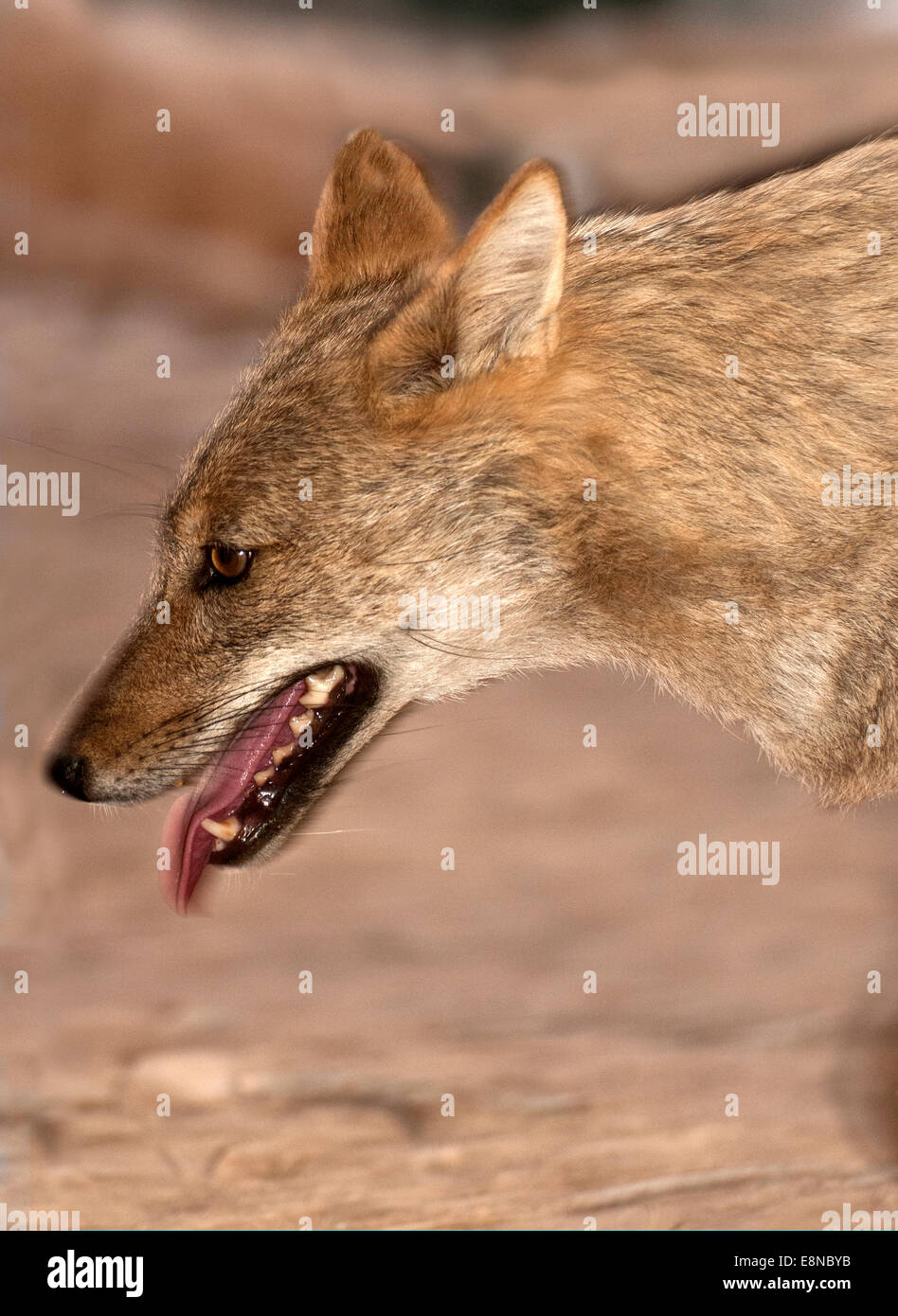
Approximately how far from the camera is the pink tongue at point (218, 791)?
2.89 m

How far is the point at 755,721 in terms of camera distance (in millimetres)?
2971

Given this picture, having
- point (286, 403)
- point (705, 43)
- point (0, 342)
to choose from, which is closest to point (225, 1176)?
point (286, 403)

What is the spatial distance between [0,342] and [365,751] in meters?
2.82

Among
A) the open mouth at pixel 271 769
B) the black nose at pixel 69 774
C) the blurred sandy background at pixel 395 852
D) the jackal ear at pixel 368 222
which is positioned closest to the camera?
the black nose at pixel 69 774

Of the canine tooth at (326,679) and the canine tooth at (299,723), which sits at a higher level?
the canine tooth at (326,679)

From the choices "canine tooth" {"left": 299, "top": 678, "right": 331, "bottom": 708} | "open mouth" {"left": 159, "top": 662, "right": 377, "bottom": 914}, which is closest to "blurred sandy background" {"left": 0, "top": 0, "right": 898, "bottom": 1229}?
"open mouth" {"left": 159, "top": 662, "right": 377, "bottom": 914}

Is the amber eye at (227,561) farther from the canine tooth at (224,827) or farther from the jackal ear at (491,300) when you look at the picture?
the canine tooth at (224,827)

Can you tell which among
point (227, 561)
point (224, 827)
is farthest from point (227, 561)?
point (224, 827)

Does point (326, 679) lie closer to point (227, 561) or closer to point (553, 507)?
point (227, 561)

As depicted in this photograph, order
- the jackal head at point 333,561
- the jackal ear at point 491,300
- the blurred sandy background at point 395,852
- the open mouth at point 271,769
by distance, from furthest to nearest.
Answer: the blurred sandy background at point 395,852
the open mouth at point 271,769
the jackal head at point 333,561
the jackal ear at point 491,300

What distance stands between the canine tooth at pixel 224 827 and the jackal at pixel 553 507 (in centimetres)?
2

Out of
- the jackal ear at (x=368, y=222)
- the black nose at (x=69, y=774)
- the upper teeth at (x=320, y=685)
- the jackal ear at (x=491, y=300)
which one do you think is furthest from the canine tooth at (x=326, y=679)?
the jackal ear at (x=368, y=222)

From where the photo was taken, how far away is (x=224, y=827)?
2961mm

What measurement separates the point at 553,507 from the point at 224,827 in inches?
48.8
